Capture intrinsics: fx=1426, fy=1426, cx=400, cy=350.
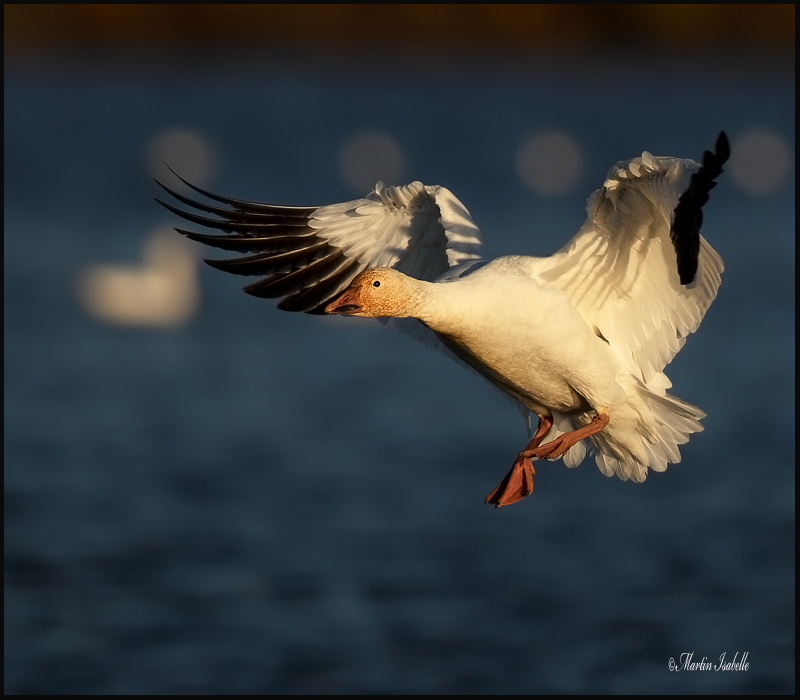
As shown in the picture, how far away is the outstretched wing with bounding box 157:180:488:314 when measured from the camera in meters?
7.62

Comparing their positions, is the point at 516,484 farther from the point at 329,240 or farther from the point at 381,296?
the point at 329,240

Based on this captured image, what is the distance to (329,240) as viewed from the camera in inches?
307

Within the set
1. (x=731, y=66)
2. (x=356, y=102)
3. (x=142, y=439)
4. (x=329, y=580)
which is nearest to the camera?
(x=329, y=580)

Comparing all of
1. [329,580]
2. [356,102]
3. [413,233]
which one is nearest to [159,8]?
[356,102]

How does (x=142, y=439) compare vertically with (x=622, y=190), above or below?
above

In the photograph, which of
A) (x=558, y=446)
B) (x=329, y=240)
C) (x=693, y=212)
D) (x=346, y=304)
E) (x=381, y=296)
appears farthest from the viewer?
(x=329, y=240)

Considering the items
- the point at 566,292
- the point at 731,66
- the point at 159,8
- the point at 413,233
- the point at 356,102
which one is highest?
the point at 159,8

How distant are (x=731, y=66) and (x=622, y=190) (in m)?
26.3

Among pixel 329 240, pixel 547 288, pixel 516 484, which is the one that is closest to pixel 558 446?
pixel 516 484

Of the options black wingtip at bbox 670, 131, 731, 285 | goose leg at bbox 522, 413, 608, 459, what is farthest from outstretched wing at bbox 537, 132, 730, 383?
goose leg at bbox 522, 413, 608, 459

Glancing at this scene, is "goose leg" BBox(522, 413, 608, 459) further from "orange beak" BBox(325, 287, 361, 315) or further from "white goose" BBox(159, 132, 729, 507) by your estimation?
"orange beak" BBox(325, 287, 361, 315)

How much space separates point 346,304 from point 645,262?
1.50 metres

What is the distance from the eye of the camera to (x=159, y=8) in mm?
32625

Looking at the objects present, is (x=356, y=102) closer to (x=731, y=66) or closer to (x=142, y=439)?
(x=731, y=66)
